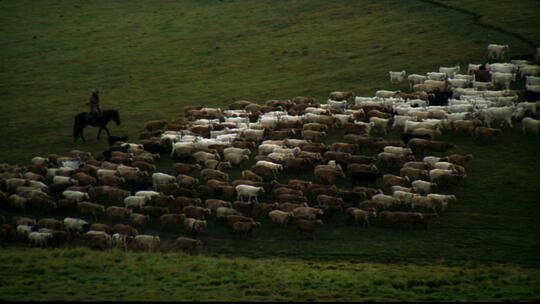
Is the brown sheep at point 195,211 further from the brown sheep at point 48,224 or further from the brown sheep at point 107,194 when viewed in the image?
the brown sheep at point 48,224

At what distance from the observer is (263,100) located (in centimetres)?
3978

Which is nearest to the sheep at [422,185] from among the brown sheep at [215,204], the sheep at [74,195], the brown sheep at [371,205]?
the brown sheep at [371,205]

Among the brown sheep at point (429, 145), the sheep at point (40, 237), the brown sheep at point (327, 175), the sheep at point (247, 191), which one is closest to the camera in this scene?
the sheep at point (40, 237)

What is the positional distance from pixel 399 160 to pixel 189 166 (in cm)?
773

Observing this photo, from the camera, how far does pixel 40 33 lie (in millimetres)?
59469

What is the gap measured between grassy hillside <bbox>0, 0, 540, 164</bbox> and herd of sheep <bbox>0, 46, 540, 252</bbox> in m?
3.91

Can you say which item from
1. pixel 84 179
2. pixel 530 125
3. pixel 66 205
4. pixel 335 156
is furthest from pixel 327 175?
pixel 530 125

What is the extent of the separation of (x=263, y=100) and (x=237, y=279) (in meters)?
20.8

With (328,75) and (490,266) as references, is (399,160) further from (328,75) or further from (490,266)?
(328,75)

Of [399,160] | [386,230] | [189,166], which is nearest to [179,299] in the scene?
[386,230]

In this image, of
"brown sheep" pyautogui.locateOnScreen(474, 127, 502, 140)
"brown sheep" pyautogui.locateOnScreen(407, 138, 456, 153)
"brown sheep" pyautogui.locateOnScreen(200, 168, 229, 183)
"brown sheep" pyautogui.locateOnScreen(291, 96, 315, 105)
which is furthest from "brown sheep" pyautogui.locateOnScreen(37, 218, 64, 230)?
"brown sheep" pyautogui.locateOnScreen(474, 127, 502, 140)

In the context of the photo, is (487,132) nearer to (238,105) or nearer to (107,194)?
(238,105)

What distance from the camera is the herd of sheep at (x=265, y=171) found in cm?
2433

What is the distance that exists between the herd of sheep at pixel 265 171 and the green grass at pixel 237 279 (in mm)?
1887
